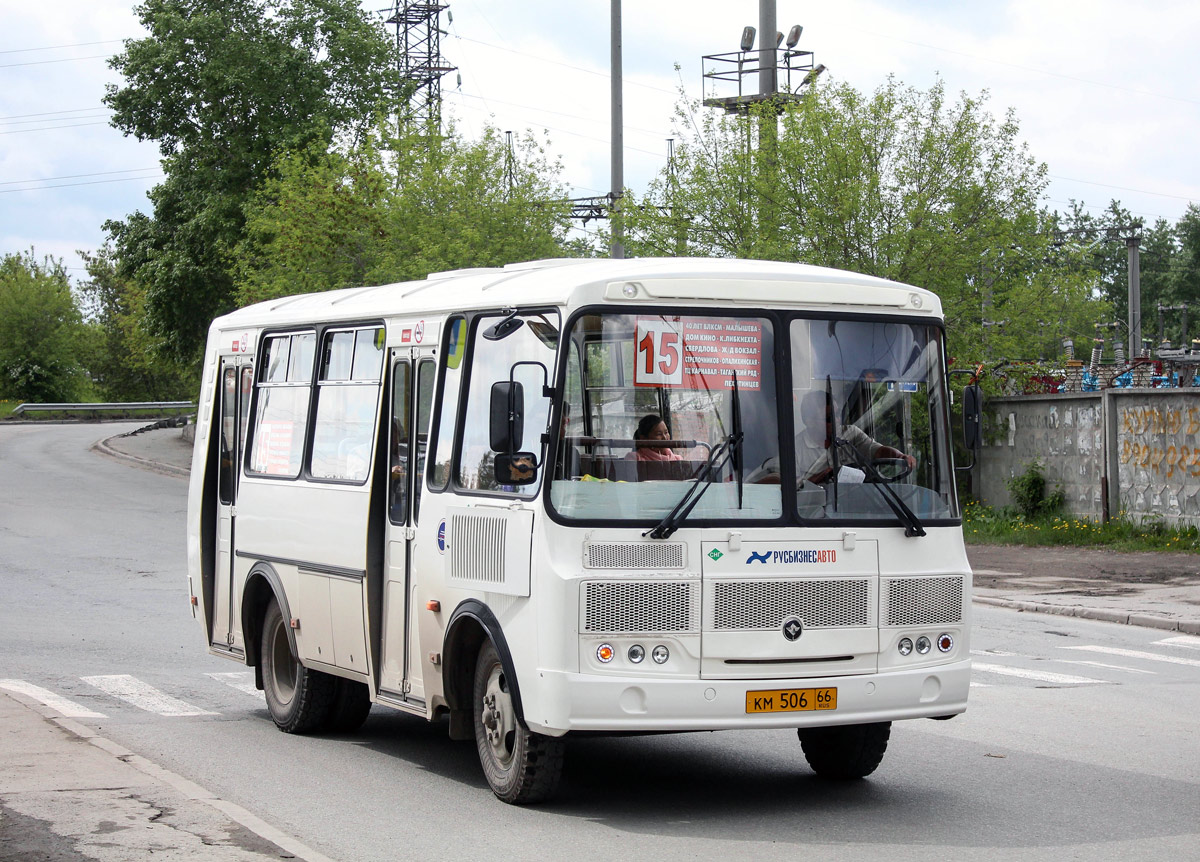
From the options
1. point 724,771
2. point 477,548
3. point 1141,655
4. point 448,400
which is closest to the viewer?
point 477,548

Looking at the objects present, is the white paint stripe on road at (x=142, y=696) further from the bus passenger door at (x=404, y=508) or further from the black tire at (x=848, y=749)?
the black tire at (x=848, y=749)

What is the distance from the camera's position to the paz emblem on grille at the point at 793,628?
8055 millimetres

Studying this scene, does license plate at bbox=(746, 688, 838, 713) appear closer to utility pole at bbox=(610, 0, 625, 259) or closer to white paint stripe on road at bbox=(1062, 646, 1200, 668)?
white paint stripe on road at bbox=(1062, 646, 1200, 668)

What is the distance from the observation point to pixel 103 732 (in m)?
10.8

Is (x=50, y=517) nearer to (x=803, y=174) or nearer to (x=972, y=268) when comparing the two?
(x=803, y=174)

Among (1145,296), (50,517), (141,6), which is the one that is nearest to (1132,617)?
(50,517)

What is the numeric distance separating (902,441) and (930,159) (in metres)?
20.8

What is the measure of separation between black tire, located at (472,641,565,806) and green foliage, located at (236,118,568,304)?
23.7 meters

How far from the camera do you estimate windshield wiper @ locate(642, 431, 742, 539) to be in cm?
789

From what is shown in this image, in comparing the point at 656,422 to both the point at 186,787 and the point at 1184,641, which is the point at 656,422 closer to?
the point at 186,787

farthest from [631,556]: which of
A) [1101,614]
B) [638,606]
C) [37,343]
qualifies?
[37,343]

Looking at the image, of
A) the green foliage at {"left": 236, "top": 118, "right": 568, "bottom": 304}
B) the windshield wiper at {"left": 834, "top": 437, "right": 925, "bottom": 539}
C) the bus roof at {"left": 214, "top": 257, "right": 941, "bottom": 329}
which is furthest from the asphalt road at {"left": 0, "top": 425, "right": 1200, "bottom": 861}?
the green foliage at {"left": 236, "top": 118, "right": 568, "bottom": 304}

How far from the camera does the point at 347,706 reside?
1101 cm

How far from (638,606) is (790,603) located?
0.78m
